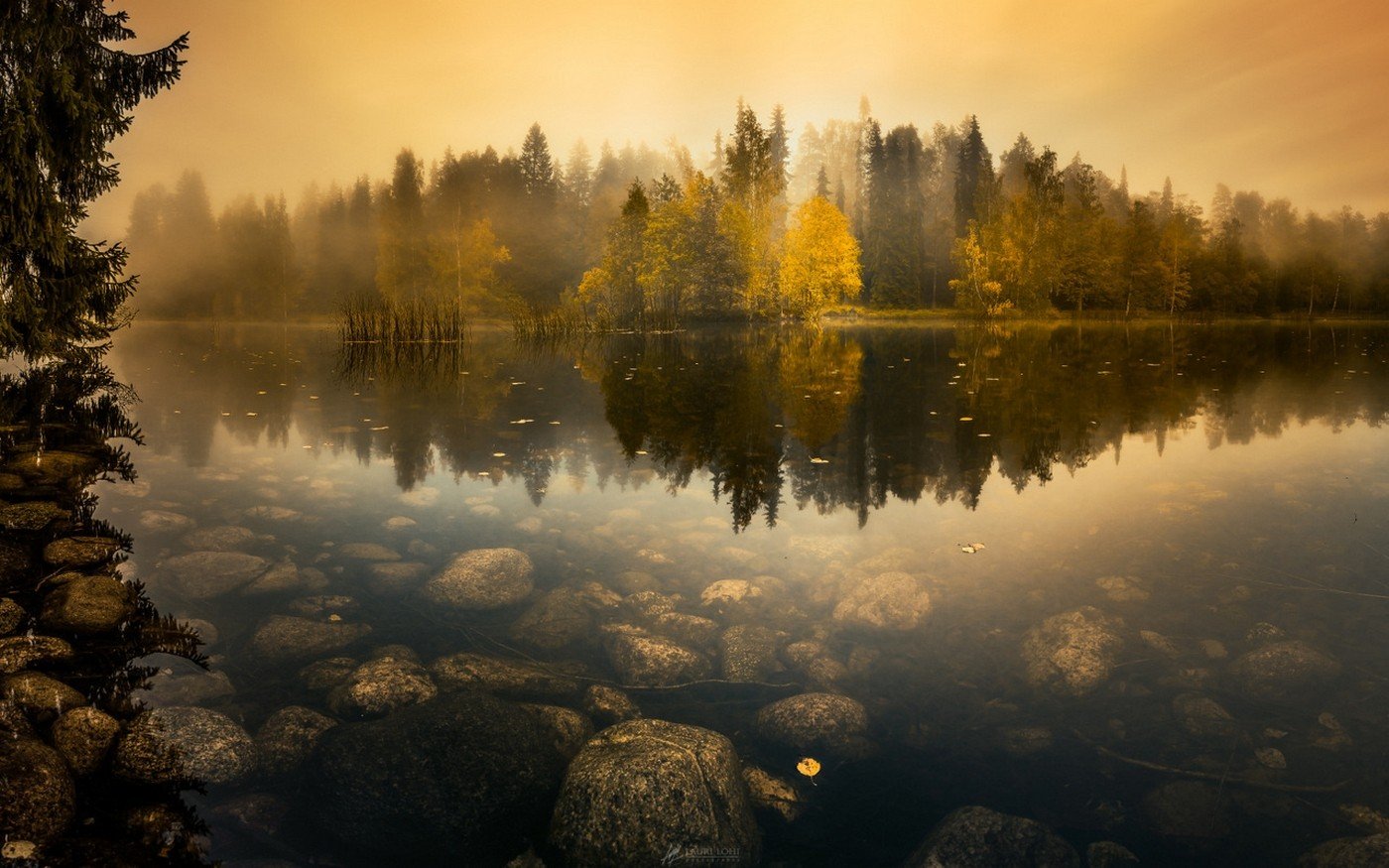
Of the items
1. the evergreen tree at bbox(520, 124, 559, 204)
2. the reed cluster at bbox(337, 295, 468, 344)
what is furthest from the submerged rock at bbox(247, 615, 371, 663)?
the evergreen tree at bbox(520, 124, 559, 204)

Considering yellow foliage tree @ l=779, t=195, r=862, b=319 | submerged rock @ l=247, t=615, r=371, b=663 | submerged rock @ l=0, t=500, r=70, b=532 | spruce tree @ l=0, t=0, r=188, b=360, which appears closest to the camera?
submerged rock @ l=247, t=615, r=371, b=663

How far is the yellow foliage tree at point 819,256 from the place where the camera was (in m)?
55.7

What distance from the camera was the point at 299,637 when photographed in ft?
18.0

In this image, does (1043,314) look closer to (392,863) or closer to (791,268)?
(791,268)

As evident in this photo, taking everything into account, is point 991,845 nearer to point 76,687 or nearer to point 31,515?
point 76,687

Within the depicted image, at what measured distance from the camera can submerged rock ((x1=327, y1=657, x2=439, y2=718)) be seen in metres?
4.55

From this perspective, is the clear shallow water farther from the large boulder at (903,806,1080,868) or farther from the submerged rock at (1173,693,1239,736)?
the large boulder at (903,806,1080,868)

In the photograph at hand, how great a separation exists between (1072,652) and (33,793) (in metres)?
6.10

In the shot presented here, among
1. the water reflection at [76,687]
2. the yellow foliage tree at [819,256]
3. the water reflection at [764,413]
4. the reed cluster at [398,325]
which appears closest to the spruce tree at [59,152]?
the water reflection at [764,413]

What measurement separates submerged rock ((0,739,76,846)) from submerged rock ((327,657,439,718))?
1.42 meters

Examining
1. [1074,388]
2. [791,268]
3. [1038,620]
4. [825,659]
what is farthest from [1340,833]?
[791,268]

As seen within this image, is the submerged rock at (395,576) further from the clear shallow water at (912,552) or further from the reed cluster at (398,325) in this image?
the reed cluster at (398,325)

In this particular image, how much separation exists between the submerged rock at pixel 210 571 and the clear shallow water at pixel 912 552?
0.35 feet

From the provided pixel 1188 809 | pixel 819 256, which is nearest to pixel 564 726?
pixel 1188 809
